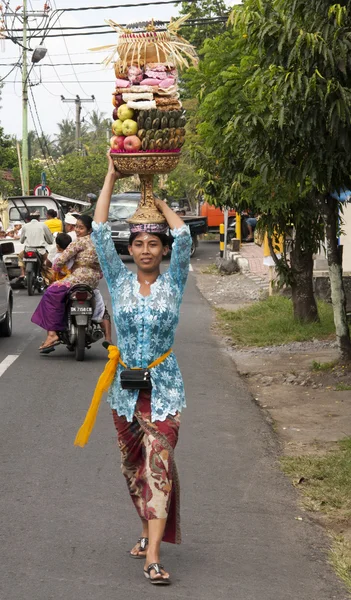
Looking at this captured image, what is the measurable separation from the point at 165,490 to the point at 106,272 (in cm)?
122

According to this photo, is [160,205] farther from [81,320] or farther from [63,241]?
[63,241]

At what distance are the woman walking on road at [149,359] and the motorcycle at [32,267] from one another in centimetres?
1642

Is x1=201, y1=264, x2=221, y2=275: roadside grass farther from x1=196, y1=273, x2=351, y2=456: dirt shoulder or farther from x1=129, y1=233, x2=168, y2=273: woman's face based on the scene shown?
x1=129, y1=233, x2=168, y2=273: woman's face

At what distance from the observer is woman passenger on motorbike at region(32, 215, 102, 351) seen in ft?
42.0

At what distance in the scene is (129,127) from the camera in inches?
223

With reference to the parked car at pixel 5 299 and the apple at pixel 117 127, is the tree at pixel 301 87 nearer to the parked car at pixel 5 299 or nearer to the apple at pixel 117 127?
the apple at pixel 117 127

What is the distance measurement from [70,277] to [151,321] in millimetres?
7763

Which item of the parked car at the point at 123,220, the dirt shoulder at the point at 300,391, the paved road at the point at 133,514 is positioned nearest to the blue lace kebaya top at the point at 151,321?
the paved road at the point at 133,514

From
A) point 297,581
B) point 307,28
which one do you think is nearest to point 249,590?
point 297,581

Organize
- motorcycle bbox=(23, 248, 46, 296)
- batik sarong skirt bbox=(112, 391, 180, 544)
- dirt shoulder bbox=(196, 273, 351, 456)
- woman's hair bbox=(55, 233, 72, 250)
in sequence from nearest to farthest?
batik sarong skirt bbox=(112, 391, 180, 544) < dirt shoulder bbox=(196, 273, 351, 456) < woman's hair bbox=(55, 233, 72, 250) < motorcycle bbox=(23, 248, 46, 296)

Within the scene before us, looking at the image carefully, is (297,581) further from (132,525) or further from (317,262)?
(317,262)

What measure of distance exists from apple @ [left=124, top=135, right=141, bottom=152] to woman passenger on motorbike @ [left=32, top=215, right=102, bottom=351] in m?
7.06

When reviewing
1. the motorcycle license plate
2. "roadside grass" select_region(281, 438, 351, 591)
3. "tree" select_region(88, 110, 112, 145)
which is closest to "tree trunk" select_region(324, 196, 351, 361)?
the motorcycle license plate

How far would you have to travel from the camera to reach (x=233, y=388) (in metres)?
11.7
